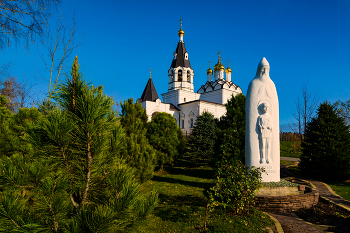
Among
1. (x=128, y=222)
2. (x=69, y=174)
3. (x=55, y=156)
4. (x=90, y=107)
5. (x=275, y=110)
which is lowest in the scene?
(x=128, y=222)

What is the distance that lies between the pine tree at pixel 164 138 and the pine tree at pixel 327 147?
25.8 ft

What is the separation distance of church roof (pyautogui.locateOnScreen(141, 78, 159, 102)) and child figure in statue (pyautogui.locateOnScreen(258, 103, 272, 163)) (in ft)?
108

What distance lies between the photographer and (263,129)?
738cm

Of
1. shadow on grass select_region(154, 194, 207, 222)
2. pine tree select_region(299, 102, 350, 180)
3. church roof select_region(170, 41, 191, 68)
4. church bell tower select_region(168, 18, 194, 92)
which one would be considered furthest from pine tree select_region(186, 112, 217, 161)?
church roof select_region(170, 41, 191, 68)

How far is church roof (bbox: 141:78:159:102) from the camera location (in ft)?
130

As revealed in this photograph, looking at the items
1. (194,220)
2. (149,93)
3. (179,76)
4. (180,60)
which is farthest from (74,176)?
(180,60)

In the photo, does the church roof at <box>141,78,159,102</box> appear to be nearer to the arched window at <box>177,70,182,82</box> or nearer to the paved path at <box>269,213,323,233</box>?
the arched window at <box>177,70,182,82</box>

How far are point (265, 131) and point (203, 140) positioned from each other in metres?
9.47

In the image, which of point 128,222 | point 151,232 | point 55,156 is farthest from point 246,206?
point 55,156

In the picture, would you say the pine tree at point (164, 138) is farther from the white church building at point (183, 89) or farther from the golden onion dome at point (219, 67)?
the golden onion dome at point (219, 67)

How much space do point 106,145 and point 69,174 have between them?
34cm

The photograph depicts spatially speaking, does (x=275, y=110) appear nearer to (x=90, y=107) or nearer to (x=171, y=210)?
(x=171, y=210)

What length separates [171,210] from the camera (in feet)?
19.2

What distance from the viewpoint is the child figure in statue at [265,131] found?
7.38 metres
